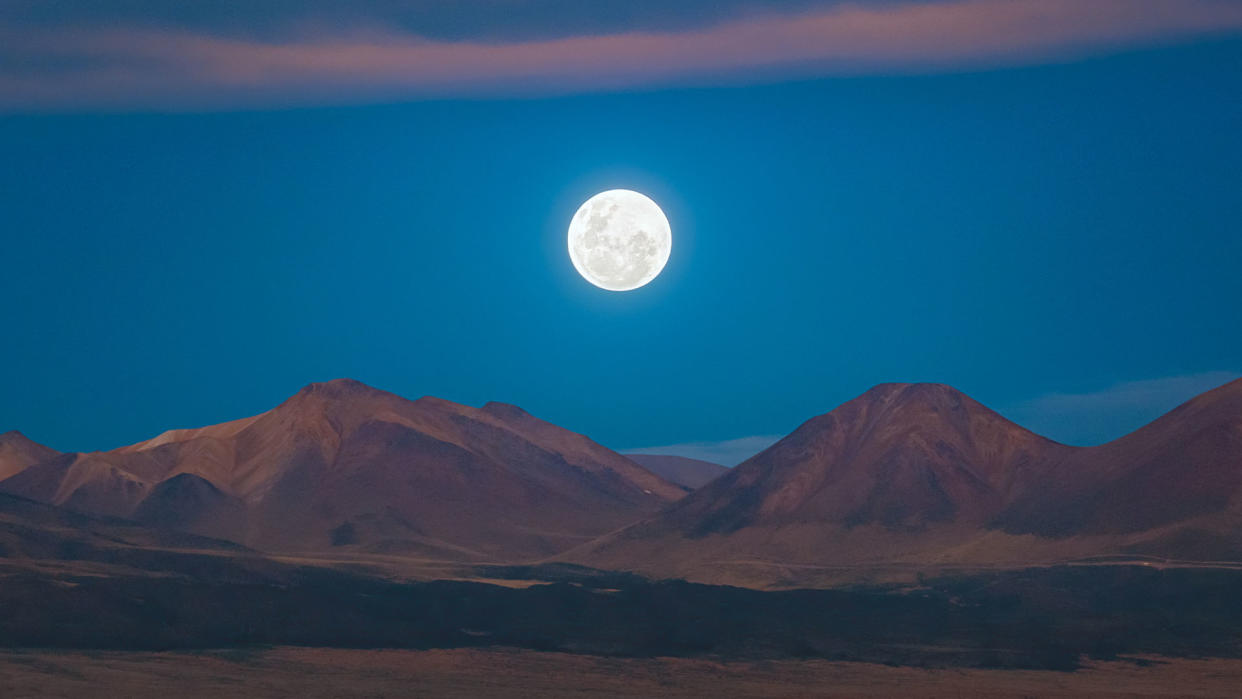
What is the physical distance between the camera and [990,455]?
149 meters

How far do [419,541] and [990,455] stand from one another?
5411 centimetres

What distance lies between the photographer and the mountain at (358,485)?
160750mm

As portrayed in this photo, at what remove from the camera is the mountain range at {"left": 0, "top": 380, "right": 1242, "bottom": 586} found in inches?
5005

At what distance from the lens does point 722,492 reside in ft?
502

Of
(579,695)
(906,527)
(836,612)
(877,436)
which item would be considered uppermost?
(877,436)

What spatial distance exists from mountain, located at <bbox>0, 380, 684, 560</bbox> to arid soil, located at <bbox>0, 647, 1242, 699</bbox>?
77680 mm

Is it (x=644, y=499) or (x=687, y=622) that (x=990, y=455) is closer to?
(x=644, y=499)

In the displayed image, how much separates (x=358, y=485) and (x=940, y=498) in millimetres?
63219

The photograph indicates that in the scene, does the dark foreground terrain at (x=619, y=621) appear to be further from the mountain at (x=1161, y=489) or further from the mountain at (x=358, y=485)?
the mountain at (x=358, y=485)

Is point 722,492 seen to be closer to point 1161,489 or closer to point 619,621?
point 1161,489

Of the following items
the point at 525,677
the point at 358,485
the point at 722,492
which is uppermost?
the point at 358,485

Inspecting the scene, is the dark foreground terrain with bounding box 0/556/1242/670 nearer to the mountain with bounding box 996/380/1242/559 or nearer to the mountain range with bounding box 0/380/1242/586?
the mountain with bounding box 996/380/1242/559

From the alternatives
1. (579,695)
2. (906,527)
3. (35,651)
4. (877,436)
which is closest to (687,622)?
(579,695)

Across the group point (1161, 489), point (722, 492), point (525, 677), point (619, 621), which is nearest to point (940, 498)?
point (1161, 489)
